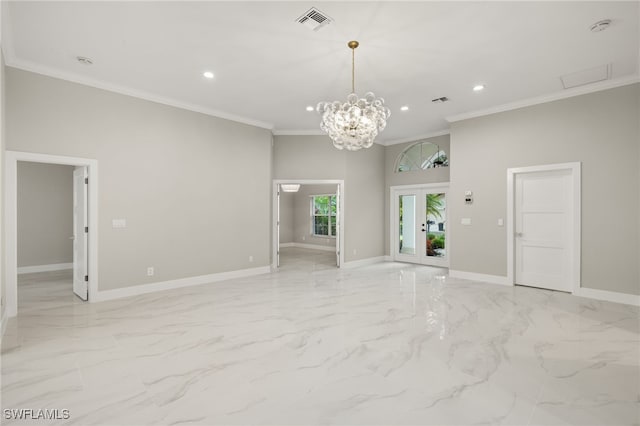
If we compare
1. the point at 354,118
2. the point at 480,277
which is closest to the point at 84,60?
the point at 354,118

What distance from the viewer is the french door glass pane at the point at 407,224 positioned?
8.31 meters

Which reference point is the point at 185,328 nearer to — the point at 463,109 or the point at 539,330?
the point at 539,330

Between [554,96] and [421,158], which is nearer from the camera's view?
[554,96]

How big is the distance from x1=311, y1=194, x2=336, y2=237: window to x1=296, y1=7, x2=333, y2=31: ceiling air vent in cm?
857

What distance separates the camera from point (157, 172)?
533 centimetres

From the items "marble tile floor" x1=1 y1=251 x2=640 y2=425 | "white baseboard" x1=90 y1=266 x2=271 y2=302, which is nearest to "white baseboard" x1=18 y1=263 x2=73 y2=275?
"marble tile floor" x1=1 y1=251 x2=640 y2=425

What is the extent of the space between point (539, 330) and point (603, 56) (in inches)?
139

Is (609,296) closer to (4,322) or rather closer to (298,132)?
(298,132)

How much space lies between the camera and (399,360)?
2.89 metres

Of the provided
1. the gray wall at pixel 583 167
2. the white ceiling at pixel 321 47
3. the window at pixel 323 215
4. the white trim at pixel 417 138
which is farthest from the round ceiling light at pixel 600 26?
the window at pixel 323 215

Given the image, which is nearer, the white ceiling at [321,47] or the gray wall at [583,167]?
the white ceiling at [321,47]

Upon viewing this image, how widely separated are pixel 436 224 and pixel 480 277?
2.04 m

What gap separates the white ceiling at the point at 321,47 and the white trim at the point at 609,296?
3152 millimetres

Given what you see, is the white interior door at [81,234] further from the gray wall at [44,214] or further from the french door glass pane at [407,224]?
the french door glass pane at [407,224]
